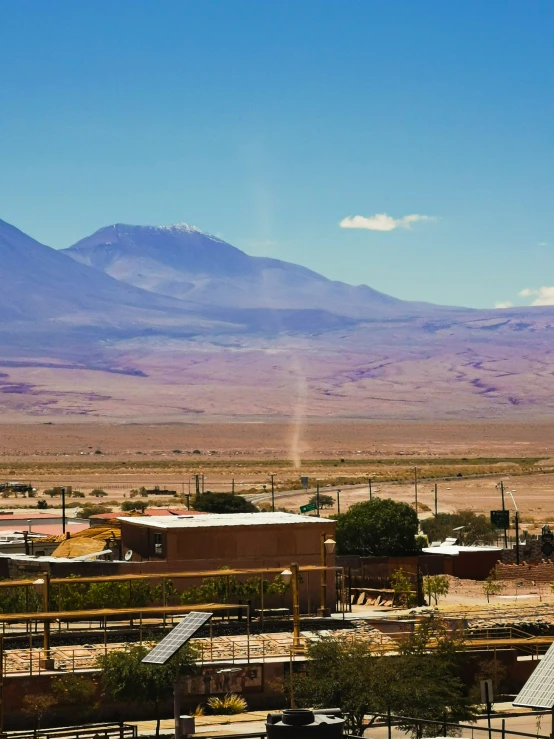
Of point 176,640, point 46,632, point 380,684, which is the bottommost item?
point 380,684

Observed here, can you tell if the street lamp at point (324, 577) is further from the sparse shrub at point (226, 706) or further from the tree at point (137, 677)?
the tree at point (137, 677)

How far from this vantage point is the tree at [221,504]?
6400 cm

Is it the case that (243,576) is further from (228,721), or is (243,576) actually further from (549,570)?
(549,570)

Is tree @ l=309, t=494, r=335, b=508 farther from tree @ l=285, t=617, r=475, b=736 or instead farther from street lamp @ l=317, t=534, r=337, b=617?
tree @ l=285, t=617, r=475, b=736

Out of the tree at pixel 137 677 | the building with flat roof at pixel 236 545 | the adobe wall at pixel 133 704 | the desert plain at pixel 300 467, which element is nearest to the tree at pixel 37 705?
the adobe wall at pixel 133 704

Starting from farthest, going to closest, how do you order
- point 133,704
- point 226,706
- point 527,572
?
point 527,572, point 226,706, point 133,704

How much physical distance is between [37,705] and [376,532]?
24571mm

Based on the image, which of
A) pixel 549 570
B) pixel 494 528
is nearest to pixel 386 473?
pixel 494 528

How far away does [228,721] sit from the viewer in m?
25.4

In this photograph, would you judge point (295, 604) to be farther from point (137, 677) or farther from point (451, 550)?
point (451, 550)

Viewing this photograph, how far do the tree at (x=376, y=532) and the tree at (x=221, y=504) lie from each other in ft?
45.9

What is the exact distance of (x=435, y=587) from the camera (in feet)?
127

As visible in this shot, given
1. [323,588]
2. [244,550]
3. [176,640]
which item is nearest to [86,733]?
[176,640]

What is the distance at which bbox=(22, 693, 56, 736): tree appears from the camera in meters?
24.9
